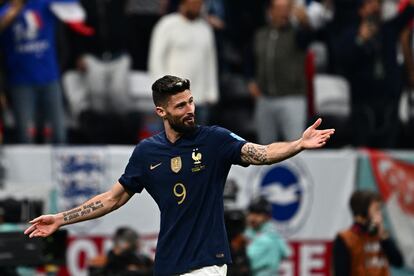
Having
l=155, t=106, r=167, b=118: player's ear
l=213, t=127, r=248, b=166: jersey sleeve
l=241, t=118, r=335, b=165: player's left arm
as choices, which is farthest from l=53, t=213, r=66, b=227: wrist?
l=241, t=118, r=335, b=165: player's left arm

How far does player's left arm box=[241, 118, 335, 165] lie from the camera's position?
7.80m

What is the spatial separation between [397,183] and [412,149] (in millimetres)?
1153

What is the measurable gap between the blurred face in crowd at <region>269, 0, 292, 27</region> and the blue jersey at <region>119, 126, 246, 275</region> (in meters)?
6.15

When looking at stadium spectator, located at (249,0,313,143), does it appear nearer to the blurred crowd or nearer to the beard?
the blurred crowd

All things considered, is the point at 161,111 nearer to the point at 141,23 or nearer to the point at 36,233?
the point at 36,233

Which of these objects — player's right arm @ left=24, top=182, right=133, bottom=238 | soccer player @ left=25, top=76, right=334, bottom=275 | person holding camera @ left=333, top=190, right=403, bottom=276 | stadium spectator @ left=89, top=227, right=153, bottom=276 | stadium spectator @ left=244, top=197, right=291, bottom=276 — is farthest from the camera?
stadium spectator @ left=244, top=197, right=291, bottom=276

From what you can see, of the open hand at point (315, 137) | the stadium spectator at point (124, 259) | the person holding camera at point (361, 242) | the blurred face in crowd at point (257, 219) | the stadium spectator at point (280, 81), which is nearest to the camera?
the open hand at point (315, 137)

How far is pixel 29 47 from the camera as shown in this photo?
14250 mm

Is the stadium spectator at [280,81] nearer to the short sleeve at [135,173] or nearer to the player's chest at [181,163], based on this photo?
the short sleeve at [135,173]

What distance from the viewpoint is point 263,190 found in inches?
571

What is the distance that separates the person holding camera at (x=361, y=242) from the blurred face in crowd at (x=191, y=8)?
3.74 meters

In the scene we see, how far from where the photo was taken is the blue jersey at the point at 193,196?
Result: 835 centimetres

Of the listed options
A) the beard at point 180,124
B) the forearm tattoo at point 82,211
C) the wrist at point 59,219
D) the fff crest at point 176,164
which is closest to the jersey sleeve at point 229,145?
the beard at point 180,124

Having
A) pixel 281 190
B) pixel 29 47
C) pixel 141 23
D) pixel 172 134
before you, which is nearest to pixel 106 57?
pixel 141 23
